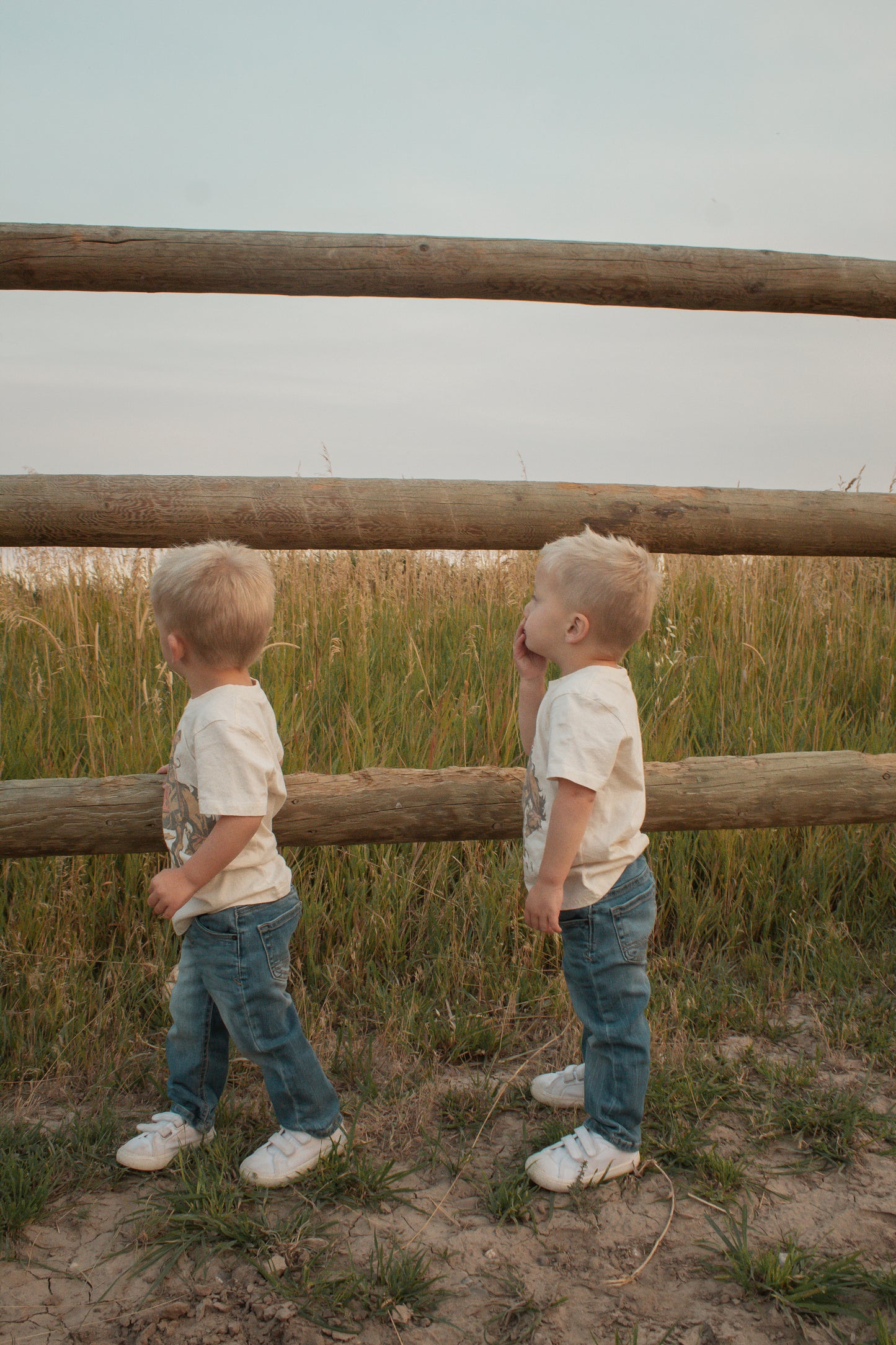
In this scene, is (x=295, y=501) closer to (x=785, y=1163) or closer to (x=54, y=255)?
(x=54, y=255)

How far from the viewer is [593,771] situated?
177 centimetres

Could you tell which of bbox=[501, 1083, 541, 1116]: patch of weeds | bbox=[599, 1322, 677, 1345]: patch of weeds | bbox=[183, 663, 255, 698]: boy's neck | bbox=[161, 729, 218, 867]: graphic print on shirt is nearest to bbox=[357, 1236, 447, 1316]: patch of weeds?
bbox=[599, 1322, 677, 1345]: patch of weeds

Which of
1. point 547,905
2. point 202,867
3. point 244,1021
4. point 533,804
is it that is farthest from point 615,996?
point 202,867

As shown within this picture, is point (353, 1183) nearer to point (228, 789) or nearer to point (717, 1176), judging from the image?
point (717, 1176)

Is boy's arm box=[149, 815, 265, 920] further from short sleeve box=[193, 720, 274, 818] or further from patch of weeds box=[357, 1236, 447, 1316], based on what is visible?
patch of weeds box=[357, 1236, 447, 1316]

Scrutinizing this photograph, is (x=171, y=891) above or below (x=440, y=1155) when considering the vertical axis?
above

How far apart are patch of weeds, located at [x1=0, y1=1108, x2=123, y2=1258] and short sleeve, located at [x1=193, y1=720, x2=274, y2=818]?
85cm

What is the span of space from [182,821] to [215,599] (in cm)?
48

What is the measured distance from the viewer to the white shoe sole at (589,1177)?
1.90 meters

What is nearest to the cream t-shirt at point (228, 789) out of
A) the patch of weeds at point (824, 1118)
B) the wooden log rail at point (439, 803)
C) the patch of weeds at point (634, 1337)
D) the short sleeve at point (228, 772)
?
the short sleeve at point (228, 772)

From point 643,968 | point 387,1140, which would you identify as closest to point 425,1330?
point 387,1140

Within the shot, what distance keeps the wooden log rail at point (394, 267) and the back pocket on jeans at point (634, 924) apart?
160 cm

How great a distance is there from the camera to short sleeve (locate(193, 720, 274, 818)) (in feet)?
5.77

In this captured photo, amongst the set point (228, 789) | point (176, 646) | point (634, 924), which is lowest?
point (634, 924)
